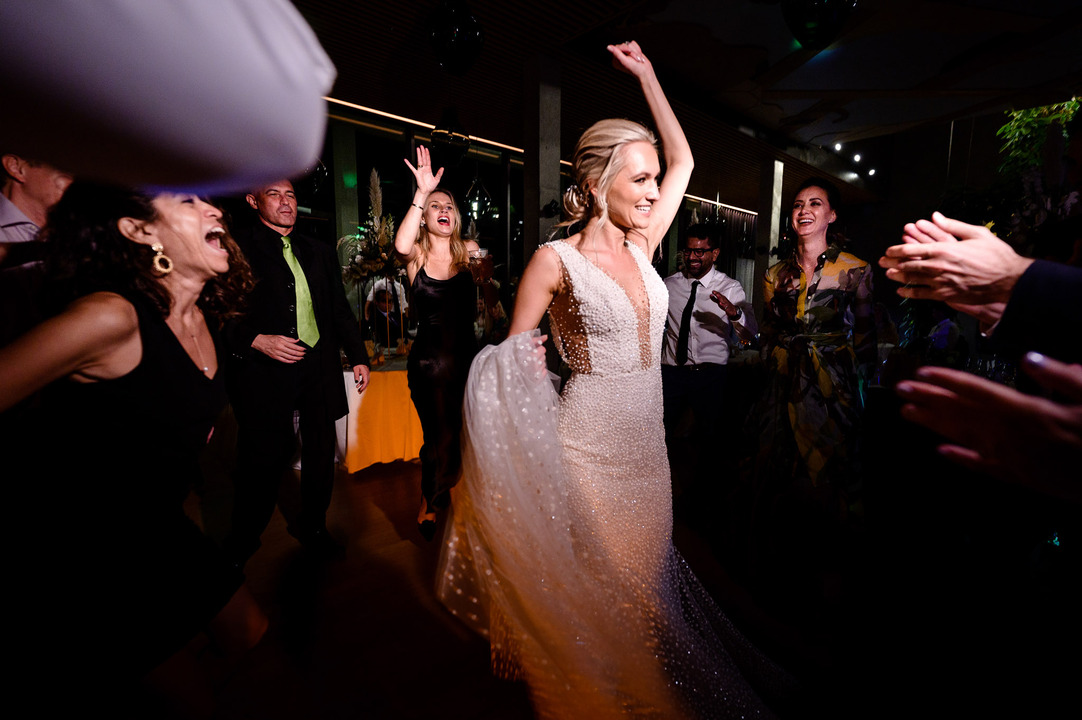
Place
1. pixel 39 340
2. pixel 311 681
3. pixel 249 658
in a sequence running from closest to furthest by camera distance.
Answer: pixel 39 340, pixel 311 681, pixel 249 658

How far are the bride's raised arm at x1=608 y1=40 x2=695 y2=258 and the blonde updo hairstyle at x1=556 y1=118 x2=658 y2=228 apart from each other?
0.13 m

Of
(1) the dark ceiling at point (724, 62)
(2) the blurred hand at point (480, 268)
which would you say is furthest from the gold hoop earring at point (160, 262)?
(1) the dark ceiling at point (724, 62)

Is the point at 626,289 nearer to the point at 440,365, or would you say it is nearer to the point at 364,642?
the point at 440,365

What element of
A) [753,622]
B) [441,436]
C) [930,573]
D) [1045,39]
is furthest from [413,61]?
[1045,39]

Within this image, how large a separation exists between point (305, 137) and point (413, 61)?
420 cm

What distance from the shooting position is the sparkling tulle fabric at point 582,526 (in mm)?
1344

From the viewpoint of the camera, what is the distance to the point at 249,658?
1.86 metres

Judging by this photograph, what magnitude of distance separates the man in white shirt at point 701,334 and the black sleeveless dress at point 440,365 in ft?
5.01

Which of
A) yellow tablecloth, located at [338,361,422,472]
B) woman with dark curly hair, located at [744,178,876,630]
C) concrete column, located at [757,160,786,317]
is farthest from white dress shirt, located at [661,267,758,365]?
concrete column, located at [757,160,786,317]

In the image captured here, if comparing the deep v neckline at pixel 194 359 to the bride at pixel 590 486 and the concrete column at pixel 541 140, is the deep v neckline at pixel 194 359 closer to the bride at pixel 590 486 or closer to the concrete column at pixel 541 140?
the bride at pixel 590 486

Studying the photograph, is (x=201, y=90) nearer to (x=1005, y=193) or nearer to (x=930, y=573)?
(x=930, y=573)

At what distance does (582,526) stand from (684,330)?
2333mm

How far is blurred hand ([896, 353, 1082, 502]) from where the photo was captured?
0.63m

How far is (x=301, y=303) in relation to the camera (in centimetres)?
236
